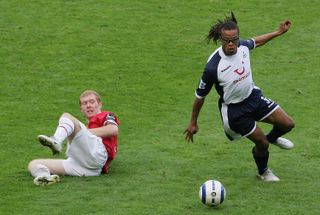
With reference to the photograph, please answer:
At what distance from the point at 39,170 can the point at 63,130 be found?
2.65ft

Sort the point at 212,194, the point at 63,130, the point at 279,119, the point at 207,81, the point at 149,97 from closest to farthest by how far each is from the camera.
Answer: the point at 212,194 < the point at 63,130 < the point at 207,81 < the point at 279,119 < the point at 149,97

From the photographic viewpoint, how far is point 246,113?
10133mm

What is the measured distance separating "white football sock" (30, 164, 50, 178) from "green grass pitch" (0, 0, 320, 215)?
103 mm

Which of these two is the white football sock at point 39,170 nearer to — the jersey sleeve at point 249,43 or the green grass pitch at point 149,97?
the green grass pitch at point 149,97

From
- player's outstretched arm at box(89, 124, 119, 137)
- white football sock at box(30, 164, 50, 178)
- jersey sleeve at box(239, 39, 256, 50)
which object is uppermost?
→ jersey sleeve at box(239, 39, 256, 50)

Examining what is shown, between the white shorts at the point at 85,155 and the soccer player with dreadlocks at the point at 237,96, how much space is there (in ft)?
3.66

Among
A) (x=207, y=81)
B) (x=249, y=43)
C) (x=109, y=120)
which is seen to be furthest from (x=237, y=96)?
(x=109, y=120)

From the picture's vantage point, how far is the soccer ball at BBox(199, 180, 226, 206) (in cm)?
912

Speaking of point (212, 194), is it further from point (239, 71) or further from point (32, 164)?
point (32, 164)

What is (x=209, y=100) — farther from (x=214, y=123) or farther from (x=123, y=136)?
(x=123, y=136)

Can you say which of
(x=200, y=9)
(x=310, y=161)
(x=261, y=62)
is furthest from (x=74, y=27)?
(x=310, y=161)

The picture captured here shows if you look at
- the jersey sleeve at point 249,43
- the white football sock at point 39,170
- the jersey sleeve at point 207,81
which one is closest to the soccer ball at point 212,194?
the jersey sleeve at point 207,81

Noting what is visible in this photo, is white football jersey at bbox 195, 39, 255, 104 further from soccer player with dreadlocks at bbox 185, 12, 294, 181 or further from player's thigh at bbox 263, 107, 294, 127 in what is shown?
player's thigh at bbox 263, 107, 294, 127

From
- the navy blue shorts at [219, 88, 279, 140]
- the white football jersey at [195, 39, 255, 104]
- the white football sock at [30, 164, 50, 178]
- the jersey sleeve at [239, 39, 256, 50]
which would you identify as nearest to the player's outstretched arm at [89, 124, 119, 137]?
the white football sock at [30, 164, 50, 178]
